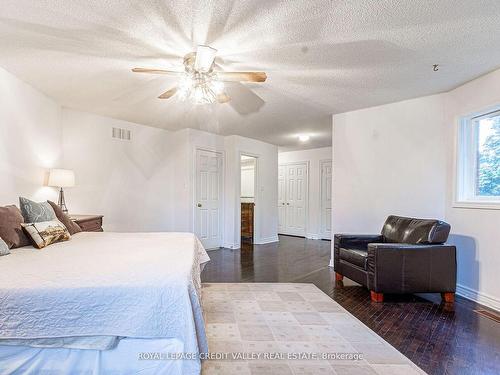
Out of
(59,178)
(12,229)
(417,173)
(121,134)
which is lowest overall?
(12,229)

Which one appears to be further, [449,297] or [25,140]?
[25,140]

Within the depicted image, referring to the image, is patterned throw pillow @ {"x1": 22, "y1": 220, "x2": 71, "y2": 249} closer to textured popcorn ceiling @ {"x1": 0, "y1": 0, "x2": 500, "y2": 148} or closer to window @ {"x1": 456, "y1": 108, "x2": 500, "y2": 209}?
textured popcorn ceiling @ {"x1": 0, "y1": 0, "x2": 500, "y2": 148}

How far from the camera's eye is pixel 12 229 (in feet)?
7.32

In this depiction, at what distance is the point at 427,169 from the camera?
355 centimetres

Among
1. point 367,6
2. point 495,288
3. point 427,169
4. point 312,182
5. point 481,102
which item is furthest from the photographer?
point 312,182

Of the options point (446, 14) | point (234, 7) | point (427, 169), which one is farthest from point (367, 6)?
point (427, 169)

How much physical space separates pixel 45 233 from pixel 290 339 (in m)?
2.17

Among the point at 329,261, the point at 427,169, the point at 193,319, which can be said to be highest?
the point at 427,169

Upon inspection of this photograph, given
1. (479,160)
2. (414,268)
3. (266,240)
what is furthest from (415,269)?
(266,240)

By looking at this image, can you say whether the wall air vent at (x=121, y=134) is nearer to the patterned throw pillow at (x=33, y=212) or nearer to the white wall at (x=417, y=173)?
the patterned throw pillow at (x=33, y=212)

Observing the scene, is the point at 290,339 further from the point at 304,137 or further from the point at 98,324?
the point at 304,137

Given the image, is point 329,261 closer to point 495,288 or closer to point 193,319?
point 495,288

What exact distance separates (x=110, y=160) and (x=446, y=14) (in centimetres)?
449

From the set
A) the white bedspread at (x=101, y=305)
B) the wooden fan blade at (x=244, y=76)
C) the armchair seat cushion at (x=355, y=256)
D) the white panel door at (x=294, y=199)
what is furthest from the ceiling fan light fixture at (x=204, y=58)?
the white panel door at (x=294, y=199)
